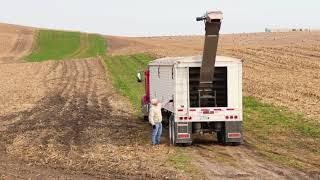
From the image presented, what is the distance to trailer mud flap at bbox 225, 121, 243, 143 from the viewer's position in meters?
20.3

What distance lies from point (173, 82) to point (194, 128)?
1.66 m

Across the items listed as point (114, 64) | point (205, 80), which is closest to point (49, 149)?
point (205, 80)

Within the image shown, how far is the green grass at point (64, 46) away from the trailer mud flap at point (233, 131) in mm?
59336

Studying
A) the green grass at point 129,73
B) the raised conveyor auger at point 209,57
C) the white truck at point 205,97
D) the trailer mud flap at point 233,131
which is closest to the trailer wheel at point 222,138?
the white truck at point 205,97

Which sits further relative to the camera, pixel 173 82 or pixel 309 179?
pixel 173 82

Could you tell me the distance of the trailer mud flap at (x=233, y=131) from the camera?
20328 millimetres

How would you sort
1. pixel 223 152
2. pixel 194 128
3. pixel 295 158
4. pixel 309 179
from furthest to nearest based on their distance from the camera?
pixel 194 128, pixel 223 152, pixel 295 158, pixel 309 179

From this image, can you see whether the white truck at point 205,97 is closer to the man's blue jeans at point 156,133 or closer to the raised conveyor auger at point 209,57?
the raised conveyor auger at point 209,57

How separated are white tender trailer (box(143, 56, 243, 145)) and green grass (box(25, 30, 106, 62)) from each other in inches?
2318

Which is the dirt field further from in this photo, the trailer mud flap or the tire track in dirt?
the tire track in dirt

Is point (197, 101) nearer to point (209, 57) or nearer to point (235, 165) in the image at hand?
point (209, 57)

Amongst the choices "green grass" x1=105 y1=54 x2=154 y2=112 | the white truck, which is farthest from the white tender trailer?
"green grass" x1=105 y1=54 x2=154 y2=112

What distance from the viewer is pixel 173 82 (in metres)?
20.3

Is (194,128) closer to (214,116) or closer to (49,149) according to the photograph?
(214,116)
